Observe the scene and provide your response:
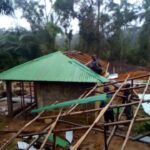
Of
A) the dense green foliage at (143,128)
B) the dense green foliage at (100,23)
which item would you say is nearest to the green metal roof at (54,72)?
the dense green foliage at (143,128)

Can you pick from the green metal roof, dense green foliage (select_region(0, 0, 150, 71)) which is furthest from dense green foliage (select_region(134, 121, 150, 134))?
dense green foliage (select_region(0, 0, 150, 71))

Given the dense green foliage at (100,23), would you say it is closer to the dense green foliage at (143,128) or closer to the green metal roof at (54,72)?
the green metal roof at (54,72)

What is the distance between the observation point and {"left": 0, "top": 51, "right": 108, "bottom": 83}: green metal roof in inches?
453

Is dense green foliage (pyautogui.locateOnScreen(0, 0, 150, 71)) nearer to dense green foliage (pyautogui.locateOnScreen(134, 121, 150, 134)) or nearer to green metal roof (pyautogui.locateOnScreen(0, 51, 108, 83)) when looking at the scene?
green metal roof (pyautogui.locateOnScreen(0, 51, 108, 83))

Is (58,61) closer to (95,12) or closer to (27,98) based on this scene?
(27,98)

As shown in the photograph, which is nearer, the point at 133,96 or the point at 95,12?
the point at 133,96

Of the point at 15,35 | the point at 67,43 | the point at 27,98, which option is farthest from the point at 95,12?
the point at 27,98

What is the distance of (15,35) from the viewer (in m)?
24.5

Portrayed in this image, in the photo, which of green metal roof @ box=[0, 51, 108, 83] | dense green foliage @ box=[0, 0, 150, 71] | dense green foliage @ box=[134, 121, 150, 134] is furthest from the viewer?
dense green foliage @ box=[0, 0, 150, 71]

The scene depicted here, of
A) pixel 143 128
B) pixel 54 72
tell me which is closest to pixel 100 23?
pixel 54 72

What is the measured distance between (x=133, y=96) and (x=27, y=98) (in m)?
8.83

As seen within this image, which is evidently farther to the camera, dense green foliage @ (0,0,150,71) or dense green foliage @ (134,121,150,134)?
dense green foliage @ (0,0,150,71)

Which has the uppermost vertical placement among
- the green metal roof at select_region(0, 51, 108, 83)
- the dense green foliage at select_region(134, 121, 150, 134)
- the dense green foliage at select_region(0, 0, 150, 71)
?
the dense green foliage at select_region(0, 0, 150, 71)

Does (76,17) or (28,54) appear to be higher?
(76,17)
